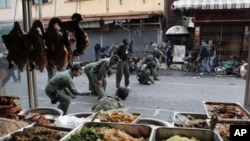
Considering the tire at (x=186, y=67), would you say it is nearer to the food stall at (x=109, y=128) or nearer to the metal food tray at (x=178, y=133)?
the food stall at (x=109, y=128)

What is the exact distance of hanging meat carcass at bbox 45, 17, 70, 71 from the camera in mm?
2426

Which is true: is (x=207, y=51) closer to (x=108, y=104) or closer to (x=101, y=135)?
(x=108, y=104)

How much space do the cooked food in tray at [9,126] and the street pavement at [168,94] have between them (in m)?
1.95

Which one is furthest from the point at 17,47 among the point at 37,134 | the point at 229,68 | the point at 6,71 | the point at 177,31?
the point at 177,31

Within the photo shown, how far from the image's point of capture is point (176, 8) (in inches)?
554

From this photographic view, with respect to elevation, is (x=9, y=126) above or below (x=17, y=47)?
below

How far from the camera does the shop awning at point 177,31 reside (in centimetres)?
1515

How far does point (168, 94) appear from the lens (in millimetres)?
8336

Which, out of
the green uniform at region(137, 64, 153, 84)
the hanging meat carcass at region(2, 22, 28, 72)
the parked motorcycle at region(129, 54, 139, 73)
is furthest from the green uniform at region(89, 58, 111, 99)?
the parked motorcycle at region(129, 54, 139, 73)

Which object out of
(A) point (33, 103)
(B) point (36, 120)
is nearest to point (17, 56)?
(B) point (36, 120)

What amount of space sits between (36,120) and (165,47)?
12.4m

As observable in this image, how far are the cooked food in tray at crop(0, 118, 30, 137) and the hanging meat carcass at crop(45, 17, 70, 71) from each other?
0.70 m

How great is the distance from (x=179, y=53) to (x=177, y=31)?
1468 mm

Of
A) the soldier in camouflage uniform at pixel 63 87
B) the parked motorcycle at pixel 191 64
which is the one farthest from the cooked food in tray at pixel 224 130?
the parked motorcycle at pixel 191 64
